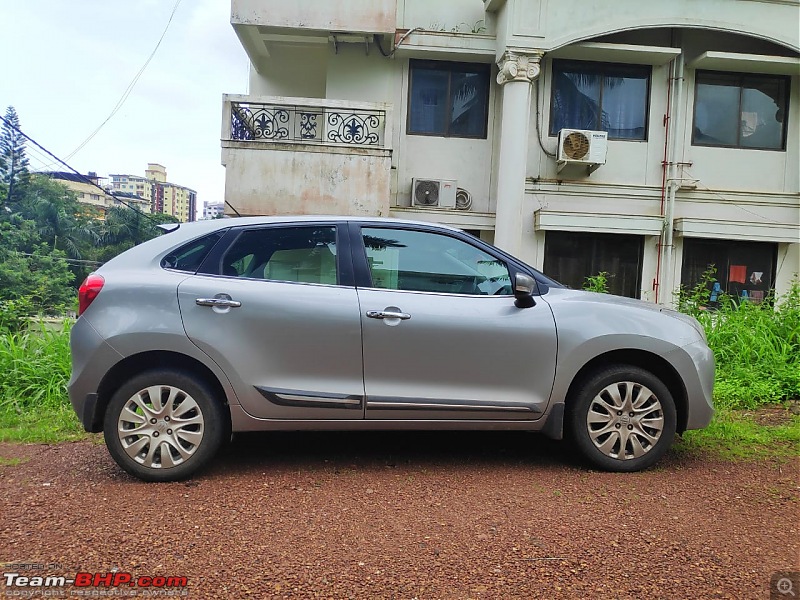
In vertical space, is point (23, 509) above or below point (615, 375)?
below

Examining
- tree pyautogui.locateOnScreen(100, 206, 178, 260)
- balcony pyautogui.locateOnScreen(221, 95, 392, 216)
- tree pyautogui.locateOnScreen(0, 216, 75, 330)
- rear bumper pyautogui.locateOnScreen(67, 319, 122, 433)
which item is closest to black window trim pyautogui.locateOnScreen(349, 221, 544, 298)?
rear bumper pyautogui.locateOnScreen(67, 319, 122, 433)

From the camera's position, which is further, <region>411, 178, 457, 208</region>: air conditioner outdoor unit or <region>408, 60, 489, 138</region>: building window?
<region>408, 60, 489, 138</region>: building window

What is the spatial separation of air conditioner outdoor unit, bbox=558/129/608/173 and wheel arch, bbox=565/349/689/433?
7113mm

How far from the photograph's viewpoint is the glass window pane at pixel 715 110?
37.4 ft

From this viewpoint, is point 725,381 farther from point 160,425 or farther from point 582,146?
point 160,425

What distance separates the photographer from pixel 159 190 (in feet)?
91.4

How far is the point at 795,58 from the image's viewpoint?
1092 cm

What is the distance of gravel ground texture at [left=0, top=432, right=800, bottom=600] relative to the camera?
270 cm

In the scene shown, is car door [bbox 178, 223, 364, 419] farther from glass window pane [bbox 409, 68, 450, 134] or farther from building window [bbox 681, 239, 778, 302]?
building window [bbox 681, 239, 778, 302]

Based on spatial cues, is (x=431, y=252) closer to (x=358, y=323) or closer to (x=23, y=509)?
(x=358, y=323)

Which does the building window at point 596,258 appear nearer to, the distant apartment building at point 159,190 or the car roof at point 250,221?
the car roof at point 250,221

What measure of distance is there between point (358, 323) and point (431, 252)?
75cm

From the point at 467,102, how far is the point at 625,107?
115 inches

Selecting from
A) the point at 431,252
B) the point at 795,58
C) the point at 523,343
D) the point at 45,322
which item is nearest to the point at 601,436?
the point at 523,343
